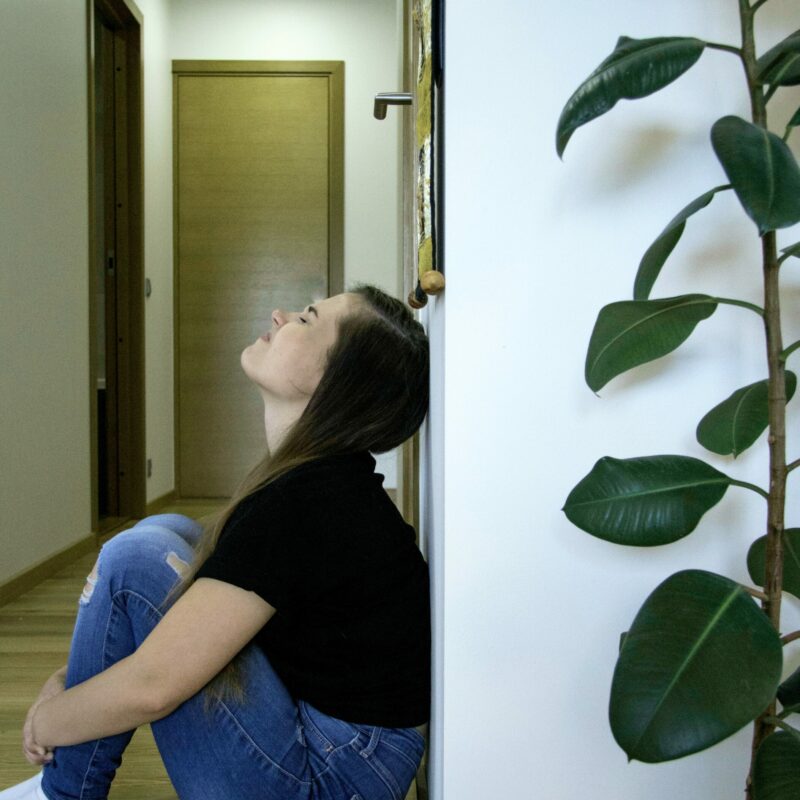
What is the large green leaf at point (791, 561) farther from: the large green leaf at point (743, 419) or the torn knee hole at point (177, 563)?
the torn knee hole at point (177, 563)

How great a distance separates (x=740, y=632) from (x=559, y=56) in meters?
0.62

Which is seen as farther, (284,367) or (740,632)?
(284,367)

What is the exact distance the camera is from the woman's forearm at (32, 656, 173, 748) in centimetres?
101

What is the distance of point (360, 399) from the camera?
119 cm

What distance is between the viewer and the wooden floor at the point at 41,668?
5.27 feet

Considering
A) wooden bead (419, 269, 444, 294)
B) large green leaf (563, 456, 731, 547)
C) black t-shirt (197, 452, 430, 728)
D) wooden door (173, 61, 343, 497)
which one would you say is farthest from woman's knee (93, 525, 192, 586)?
wooden door (173, 61, 343, 497)

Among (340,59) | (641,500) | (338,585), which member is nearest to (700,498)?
(641,500)

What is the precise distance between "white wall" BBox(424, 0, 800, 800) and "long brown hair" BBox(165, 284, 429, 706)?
9.1 inches

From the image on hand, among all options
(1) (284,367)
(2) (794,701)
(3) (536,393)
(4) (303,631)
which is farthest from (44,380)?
(2) (794,701)

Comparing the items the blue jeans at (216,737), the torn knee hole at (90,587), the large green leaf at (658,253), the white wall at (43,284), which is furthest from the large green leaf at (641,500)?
the white wall at (43,284)

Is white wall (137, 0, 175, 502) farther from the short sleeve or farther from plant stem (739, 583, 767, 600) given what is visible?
plant stem (739, 583, 767, 600)

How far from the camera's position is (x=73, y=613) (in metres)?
2.70

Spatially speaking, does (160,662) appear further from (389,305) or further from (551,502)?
(389,305)

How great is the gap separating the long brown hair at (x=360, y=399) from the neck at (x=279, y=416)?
7cm
